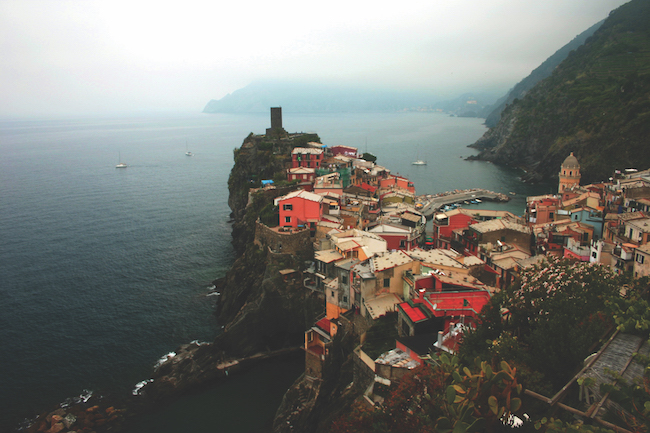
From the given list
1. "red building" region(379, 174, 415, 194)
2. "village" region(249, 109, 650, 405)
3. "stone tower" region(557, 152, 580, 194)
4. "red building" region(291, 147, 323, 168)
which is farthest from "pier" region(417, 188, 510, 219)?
"red building" region(291, 147, 323, 168)

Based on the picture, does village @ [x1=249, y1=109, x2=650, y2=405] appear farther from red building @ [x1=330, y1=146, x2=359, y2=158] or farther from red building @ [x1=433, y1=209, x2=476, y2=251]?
red building @ [x1=330, y1=146, x2=359, y2=158]

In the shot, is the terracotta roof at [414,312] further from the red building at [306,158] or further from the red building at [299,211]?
the red building at [306,158]

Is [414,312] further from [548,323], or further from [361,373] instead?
[548,323]

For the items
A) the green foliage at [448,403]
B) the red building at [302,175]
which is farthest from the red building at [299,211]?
the green foliage at [448,403]

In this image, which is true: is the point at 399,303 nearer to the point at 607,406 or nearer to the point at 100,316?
the point at 607,406

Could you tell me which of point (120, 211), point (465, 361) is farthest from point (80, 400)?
point (120, 211)

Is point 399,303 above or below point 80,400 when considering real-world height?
above
